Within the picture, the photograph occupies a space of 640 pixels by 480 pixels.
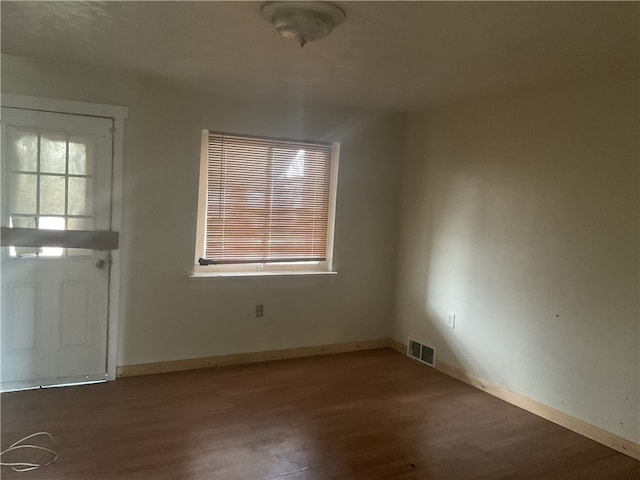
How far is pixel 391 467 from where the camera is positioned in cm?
269

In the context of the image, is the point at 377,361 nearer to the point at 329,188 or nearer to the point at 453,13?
the point at 329,188

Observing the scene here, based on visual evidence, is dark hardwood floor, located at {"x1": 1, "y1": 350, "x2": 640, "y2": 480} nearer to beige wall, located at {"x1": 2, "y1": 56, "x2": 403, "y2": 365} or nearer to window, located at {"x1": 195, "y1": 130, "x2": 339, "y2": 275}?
beige wall, located at {"x1": 2, "y1": 56, "x2": 403, "y2": 365}

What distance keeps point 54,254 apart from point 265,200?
1660 mm

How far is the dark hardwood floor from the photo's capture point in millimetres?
2639

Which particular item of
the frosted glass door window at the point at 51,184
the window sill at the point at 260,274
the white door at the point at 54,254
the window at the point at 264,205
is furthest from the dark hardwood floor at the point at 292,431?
the frosted glass door window at the point at 51,184

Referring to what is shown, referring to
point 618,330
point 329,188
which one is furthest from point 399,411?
point 329,188

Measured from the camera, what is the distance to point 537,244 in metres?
3.49

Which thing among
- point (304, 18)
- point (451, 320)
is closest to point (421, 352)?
point (451, 320)

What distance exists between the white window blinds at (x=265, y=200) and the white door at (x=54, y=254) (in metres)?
0.84

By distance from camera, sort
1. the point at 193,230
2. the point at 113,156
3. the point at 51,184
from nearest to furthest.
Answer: the point at 51,184, the point at 113,156, the point at 193,230

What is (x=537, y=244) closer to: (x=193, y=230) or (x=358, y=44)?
(x=358, y=44)

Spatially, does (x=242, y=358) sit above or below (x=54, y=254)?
below

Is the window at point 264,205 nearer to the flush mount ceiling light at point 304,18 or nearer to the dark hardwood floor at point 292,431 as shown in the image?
the dark hardwood floor at point 292,431

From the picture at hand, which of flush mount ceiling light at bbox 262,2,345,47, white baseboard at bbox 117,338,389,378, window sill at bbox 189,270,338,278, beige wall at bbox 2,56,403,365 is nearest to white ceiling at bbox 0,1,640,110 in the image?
flush mount ceiling light at bbox 262,2,345,47
